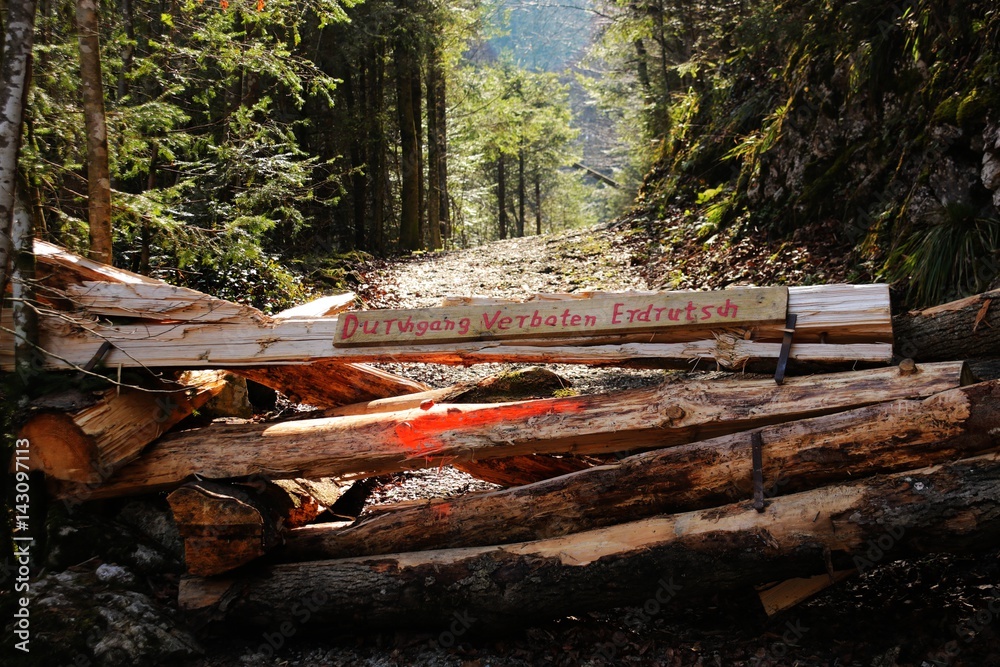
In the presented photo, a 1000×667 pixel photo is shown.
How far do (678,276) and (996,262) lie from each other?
18.0 feet

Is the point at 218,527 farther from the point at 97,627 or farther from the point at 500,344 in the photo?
the point at 500,344

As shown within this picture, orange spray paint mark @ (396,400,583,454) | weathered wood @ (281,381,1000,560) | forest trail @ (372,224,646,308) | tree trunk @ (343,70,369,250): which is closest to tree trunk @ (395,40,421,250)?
tree trunk @ (343,70,369,250)

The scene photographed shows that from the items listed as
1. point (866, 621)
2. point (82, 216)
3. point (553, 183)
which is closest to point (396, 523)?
point (866, 621)

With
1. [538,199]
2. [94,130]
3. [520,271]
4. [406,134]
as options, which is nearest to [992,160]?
[94,130]

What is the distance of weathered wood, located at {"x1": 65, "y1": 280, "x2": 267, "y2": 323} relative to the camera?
5816mm

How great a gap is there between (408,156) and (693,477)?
53.2ft

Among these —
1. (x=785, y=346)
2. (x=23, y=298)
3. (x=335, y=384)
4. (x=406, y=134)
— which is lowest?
(x=335, y=384)

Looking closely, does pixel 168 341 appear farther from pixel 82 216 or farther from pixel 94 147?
pixel 82 216

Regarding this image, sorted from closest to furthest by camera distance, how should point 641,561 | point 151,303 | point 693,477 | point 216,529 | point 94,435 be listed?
1. point 641,561
2. point 693,477
3. point 216,529
4. point 94,435
5. point 151,303

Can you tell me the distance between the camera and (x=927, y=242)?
21.5ft

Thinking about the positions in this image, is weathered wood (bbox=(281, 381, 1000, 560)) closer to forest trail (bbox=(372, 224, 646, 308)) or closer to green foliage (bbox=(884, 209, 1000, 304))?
green foliage (bbox=(884, 209, 1000, 304))

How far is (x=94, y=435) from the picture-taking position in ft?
17.4

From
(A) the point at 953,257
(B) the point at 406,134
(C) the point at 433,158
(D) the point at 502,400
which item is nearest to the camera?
(D) the point at 502,400

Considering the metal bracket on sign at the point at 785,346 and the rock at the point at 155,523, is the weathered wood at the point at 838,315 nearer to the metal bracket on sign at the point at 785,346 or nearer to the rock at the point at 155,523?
the metal bracket on sign at the point at 785,346
